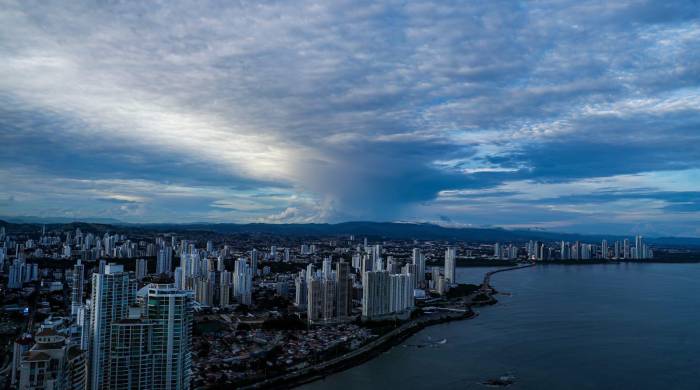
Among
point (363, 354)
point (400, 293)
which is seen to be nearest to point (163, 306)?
point (363, 354)

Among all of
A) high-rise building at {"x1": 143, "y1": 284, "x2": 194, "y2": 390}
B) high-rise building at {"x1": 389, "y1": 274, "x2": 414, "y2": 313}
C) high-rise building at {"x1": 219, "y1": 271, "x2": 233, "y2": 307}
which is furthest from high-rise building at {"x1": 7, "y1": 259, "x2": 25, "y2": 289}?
high-rise building at {"x1": 143, "y1": 284, "x2": 194, "y2": 390}

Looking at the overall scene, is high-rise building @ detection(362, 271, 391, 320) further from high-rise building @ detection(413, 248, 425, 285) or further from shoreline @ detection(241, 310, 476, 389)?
high-rise building @ detection(413, 248, 425, 285)

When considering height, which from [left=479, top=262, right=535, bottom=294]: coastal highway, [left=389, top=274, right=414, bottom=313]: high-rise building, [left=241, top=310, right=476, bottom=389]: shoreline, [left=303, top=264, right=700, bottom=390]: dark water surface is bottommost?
[left=241, top=310, right=476, bottom=389]: shoreline

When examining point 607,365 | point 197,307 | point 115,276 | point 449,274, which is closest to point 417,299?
point 449,274

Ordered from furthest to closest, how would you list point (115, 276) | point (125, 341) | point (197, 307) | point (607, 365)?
point (197, 307), point (607, 365), point (115, 276), point (125, 341)

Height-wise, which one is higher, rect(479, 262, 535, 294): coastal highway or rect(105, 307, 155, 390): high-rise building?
rect(105, 307, 155, 390): high-rise building

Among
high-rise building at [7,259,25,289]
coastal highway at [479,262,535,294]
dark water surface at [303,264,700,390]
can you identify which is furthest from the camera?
coastal highway at [479,262,535,294]

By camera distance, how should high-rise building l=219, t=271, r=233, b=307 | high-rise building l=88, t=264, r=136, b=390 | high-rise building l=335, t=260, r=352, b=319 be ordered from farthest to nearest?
high-rise building l=219, t=271, r=233, b=307
high-rise building l=335, t=260, r=352, b=319
high-rise building l=88, t=264, r=136, b=390

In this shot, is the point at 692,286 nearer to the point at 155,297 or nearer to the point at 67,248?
the point at 155,297
